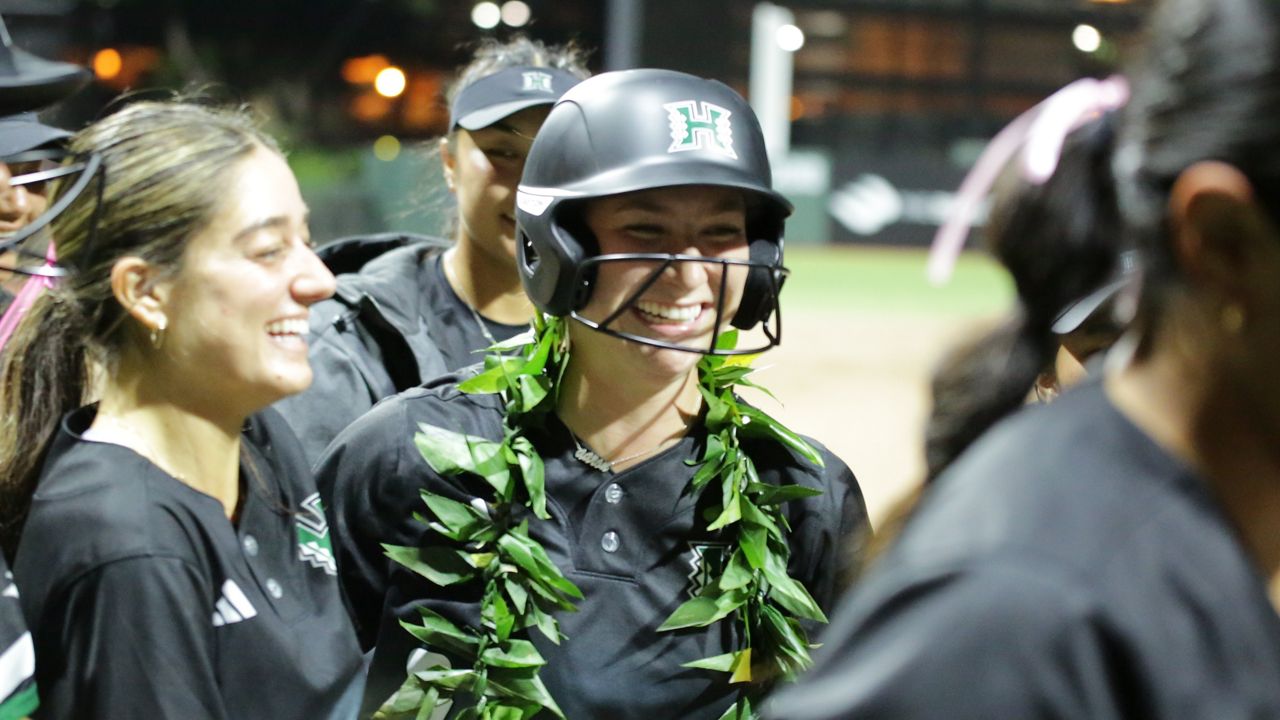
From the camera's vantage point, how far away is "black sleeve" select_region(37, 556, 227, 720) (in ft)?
5.08

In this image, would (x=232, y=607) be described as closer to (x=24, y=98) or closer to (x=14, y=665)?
(x=14, y=665)

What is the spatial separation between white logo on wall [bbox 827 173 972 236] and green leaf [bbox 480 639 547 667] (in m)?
12.6

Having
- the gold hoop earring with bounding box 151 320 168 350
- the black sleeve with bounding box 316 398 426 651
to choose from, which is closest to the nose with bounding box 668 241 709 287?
the black sleeve with bounding box 316 398 426 651

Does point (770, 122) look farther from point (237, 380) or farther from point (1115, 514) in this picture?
point (1115, 514)

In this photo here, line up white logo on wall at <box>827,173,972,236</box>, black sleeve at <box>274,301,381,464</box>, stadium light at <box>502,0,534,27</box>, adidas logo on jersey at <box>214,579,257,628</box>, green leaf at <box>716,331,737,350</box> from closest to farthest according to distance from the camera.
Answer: adidas logo on jersey at <box>214,579,257,628</box>, green leaf at <box>716,331,737,350</box>, black sleeve at <box>274,301,381,464</box>, stadium light at <box>502,0,534,27</box>, white logo on wall at <box>827,173,972,236</box>

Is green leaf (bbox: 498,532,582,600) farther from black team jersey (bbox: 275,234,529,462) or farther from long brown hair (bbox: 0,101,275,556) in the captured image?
black team jersey (bbox: 275,234,529,462)

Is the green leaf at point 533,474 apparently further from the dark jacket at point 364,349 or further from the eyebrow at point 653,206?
the dark jacket at point 364,349

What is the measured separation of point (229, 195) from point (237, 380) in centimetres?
24

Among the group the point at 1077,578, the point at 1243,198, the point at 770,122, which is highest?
the point at 1243,198

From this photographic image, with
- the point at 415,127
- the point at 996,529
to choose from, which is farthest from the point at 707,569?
the point at 415,127

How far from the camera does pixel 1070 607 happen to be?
80cm

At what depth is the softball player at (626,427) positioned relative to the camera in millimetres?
1885

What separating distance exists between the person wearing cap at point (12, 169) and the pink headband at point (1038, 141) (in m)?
1.08

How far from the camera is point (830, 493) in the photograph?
202cm
